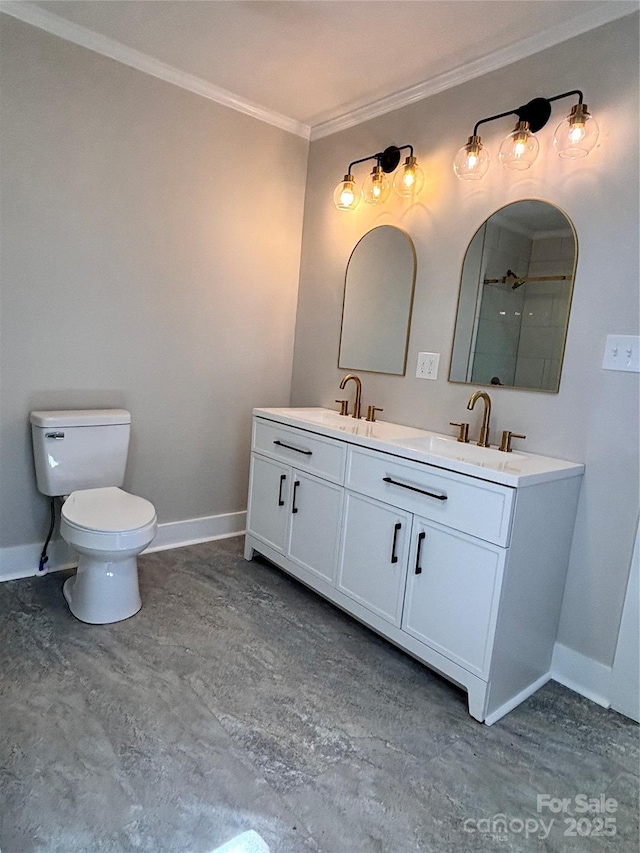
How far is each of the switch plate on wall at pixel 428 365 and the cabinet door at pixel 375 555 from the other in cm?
68

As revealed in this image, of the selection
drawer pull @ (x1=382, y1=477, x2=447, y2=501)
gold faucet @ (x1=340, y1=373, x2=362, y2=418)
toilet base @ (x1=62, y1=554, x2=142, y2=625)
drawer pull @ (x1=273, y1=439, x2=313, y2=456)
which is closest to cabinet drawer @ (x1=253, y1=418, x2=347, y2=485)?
drawer pull @ (x1=273, y1=439, x2=313, y2=456)

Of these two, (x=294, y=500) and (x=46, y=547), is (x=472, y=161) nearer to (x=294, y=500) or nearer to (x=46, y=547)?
(x=294, y=500)

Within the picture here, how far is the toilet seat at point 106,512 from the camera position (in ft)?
6.40

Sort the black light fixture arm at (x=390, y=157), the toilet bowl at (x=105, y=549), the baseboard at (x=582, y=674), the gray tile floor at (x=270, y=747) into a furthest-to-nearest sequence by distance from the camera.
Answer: the black light fixture arm at (x=390, y=157)
the toilet bowl at (x=105, y=549)
the baseboard at (x=582, y=674)
the gray tile floor at (x=270, y=747)

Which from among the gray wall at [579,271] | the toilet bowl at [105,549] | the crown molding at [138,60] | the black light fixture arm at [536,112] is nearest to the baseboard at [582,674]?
the gray wall at [579,271]

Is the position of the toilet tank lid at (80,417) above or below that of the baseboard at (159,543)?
above

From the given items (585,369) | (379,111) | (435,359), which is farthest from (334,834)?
(379,111)

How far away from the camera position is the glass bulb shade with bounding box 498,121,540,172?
1877mm

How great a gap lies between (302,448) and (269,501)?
1.27 ft

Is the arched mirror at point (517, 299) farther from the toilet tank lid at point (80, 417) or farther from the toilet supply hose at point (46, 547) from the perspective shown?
the toilet supply hose at point (46, 547)

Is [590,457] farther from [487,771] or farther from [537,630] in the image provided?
[487,771]

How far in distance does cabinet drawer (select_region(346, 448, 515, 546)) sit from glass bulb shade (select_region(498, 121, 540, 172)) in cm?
120

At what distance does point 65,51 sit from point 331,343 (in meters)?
1.74

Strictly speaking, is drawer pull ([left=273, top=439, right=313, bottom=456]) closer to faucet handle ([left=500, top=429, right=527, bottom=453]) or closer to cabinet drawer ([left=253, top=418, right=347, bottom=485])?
cabinet drawer ([left=253, top=418, right=347, bottom=485])
